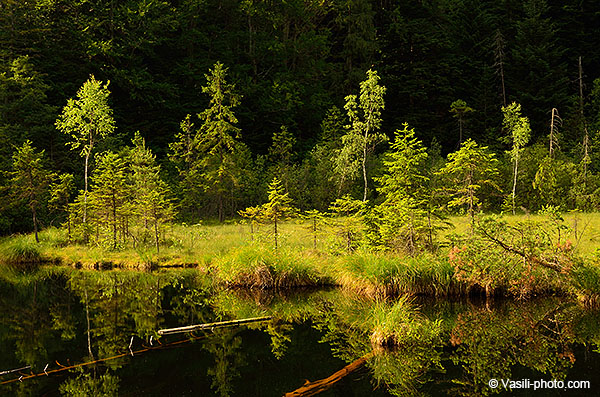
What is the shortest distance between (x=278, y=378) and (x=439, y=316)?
5449mm

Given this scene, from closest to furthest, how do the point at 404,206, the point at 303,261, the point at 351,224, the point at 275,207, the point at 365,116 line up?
the point at 404,206
the point at 303,261
the point at 351,224
the point at 275,207
the point at 365,116

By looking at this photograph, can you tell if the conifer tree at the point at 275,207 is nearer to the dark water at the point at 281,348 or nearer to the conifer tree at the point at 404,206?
the conifer tree at the point at 404,206

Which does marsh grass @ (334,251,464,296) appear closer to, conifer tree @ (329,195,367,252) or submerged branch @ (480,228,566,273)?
submerged branch @ (480,228,566,273)

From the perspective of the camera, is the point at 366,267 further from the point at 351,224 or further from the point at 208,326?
the point at 208,326

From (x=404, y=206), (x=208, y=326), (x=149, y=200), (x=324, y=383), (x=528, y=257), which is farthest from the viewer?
(x=149, y=200)

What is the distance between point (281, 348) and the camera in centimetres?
1070

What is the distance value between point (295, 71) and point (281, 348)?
44.7m

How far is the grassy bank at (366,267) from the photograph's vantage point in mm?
14492

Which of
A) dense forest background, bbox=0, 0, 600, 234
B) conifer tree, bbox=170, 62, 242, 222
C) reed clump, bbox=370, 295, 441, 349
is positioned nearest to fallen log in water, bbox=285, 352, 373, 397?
reed clump, bbox=370, 295, 441, 349

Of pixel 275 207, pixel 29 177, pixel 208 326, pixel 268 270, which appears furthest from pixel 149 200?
pixel 208 326

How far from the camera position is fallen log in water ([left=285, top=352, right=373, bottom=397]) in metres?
8.17

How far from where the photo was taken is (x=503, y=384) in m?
8.39

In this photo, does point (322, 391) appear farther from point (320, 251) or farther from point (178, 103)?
point (178, 103)

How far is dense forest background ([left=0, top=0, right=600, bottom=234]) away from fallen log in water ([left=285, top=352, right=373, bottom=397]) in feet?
81.6
